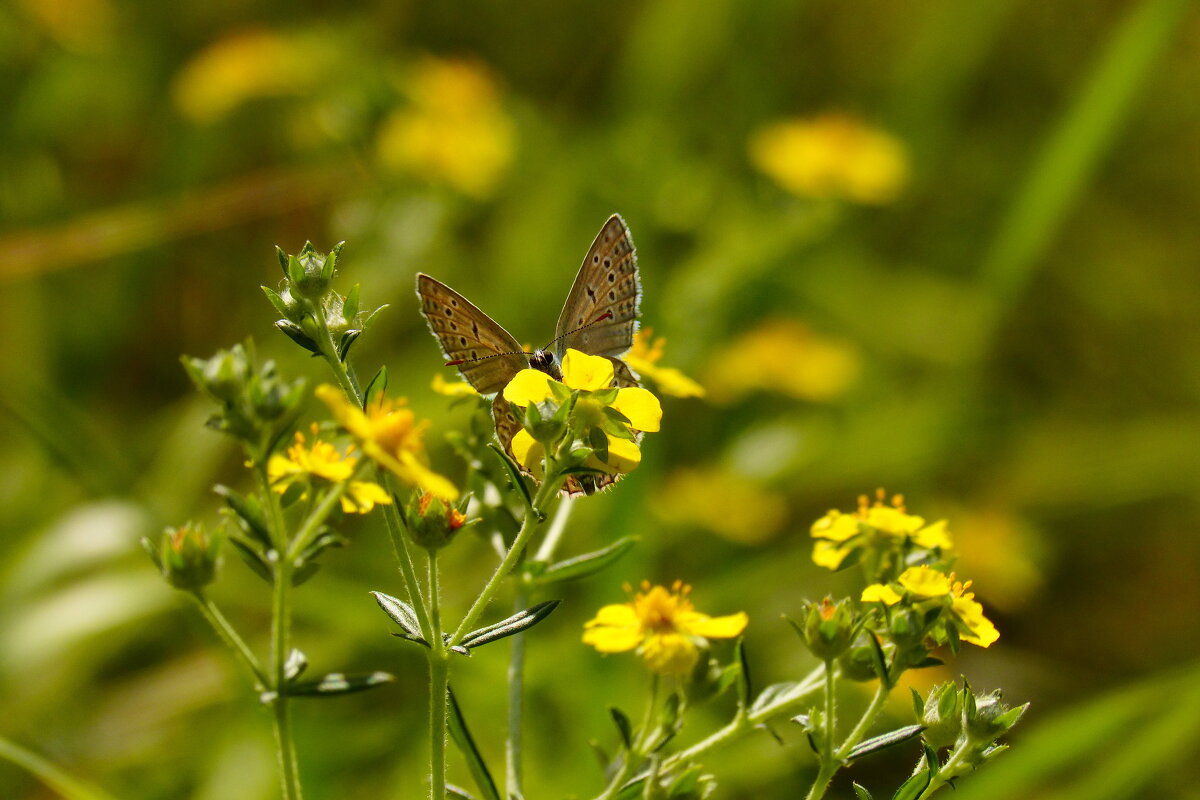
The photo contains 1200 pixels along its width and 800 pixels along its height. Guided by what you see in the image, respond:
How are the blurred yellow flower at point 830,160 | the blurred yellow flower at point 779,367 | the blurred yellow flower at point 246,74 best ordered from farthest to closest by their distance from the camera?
1. the blurred yellow flower at point 246,74
2. the blurred yellow flower at point 779,367
3. the blurred yellow flower at point 830,160

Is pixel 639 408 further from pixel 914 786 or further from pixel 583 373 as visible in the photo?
pixel 914 786

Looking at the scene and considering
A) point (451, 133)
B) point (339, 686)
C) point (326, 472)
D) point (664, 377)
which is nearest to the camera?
point (339, 686)

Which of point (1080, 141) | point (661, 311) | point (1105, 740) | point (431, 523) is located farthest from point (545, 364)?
point (1080, 141)

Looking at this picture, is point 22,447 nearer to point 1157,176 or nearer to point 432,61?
point 432,61

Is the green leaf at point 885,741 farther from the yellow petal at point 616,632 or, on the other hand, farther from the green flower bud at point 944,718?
the yellow petal at point 616,632

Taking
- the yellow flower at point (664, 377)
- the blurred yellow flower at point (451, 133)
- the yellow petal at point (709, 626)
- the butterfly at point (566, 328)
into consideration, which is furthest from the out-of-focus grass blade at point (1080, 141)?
the yellow petal at point (709, 626)

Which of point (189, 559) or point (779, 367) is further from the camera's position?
point (779, 367)

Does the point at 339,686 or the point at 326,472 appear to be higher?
the point at 326,472
